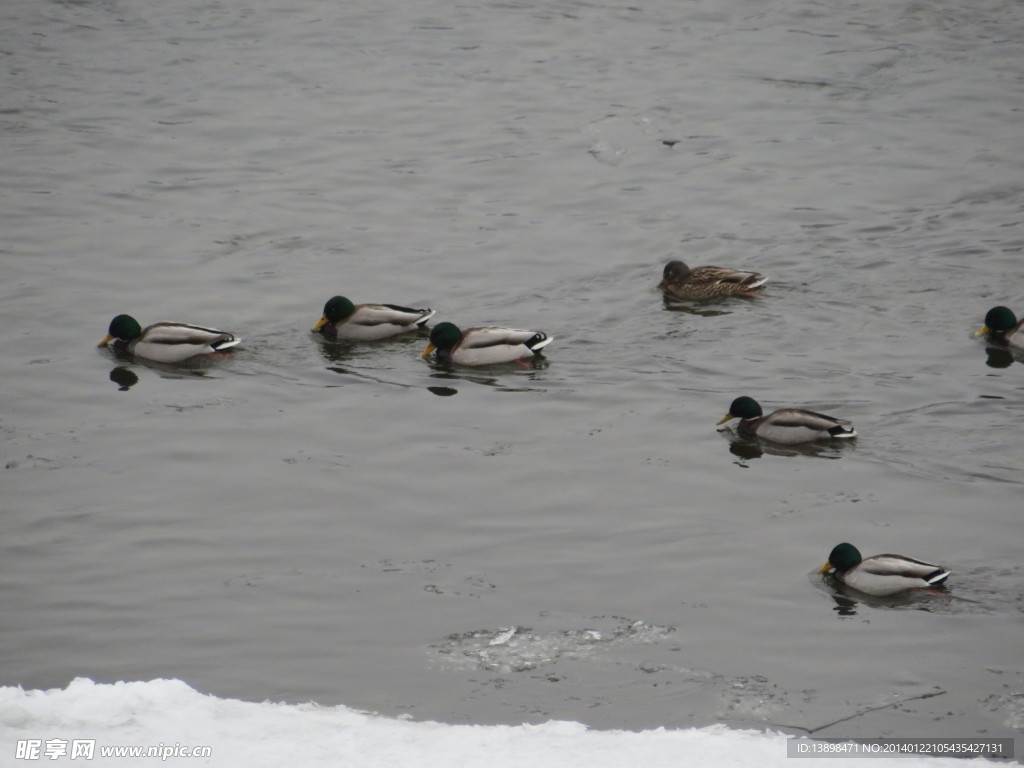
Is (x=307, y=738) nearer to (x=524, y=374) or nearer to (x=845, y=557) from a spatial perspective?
(x=845, y=557)

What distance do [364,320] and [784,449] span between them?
454 centimetres

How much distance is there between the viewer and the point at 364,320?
44.3 ft

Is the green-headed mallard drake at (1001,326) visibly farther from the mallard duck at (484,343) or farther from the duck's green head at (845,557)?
the duck's green head at (845,557)

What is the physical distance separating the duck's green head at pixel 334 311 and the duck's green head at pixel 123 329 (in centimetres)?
170

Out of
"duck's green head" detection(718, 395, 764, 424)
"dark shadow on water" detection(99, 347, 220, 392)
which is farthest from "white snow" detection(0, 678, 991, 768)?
"dark shadow on water" detection(99, 347, 220, 392)

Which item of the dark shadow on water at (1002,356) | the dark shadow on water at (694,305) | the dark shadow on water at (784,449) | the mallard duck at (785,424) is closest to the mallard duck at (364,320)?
the dark shadow on water at (694,305)

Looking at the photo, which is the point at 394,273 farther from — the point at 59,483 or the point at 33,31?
the point at 33,31

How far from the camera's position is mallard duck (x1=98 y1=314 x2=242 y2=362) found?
12.8 metres

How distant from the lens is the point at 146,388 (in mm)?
12570

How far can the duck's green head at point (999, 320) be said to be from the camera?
13.1 meters

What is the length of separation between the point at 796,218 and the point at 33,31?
49.2 ft

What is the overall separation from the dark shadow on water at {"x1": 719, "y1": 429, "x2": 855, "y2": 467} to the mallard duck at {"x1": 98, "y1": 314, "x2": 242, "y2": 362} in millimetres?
4950

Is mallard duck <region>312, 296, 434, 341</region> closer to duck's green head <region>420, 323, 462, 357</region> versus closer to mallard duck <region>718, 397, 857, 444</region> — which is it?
duck's green head <region>420, 323, 462, 357</region>

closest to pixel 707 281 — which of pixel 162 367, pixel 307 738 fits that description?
pixel 162 367
